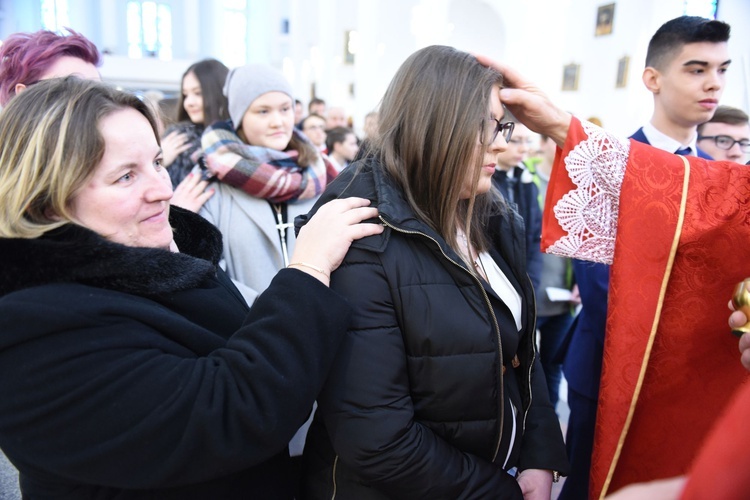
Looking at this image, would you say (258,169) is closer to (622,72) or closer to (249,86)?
(249,86)

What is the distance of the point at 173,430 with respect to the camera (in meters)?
0.99

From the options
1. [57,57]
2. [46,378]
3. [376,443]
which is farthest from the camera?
[57,57]

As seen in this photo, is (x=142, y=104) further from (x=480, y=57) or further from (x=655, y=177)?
(x=655, y=177)

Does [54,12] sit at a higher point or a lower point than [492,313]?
higher

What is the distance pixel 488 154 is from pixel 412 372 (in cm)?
60

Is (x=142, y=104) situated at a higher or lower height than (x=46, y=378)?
higher

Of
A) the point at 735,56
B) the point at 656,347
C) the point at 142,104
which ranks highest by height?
the point at 735,56

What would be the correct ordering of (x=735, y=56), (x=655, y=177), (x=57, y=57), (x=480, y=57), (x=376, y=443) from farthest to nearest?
(x=735, y=56)
(x=57, y=57)
(x=655, y=177)
(x=480, y=57)
(x=376, y=443)

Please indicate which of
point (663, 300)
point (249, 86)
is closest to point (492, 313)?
point (663, 300)

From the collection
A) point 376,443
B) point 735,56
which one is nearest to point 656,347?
point 376,443

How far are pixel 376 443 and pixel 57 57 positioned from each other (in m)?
1.83

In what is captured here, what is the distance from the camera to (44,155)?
1081mm

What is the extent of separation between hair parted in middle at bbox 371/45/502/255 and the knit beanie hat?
1204 millimetres

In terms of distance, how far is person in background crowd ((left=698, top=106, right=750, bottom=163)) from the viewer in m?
2.88
